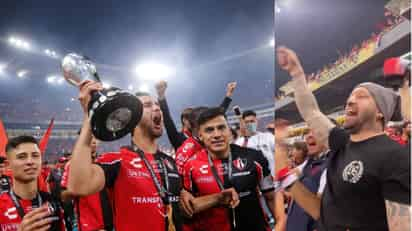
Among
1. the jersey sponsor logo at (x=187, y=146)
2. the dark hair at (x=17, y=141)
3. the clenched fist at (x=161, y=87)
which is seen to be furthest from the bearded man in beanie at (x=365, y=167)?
the dark hair at (x=17, y=141)

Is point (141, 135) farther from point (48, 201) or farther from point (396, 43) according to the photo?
point (396, 43)

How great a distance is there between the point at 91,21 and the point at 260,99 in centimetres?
398

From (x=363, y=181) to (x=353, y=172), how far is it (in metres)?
0.05

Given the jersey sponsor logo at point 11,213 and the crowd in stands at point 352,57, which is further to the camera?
the jersey sponsor logo at point 11,213

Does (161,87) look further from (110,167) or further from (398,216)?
(398,216)

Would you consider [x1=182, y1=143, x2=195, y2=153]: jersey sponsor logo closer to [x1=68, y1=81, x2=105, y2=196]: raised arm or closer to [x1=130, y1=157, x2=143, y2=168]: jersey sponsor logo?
[x1=130, y1=157, x2=143, y2=168]: jersey sponsor logo

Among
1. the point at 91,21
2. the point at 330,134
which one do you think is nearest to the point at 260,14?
the point at 91,21

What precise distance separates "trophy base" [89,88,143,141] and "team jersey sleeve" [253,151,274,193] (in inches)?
39.9

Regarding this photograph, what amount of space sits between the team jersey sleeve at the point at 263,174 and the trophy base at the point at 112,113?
3.32ft

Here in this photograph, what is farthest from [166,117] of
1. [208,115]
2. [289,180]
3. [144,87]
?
[144,87]

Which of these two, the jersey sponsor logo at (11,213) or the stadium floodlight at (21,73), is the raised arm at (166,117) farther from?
the stadium floodlight at (21,73)

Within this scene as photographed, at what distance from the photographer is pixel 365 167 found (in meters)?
1.16

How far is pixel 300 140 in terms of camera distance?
152 centimetres

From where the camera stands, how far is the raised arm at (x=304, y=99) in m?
1.35
